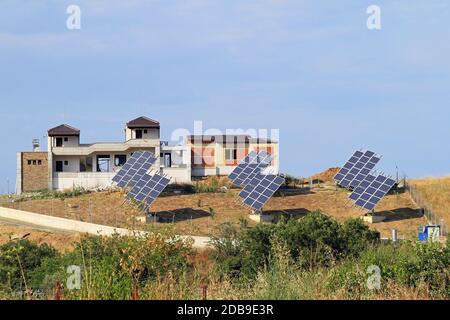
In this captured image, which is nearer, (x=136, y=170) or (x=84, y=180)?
(x=136, y=170)

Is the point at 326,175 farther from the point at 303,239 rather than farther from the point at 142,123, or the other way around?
the point at 303,239

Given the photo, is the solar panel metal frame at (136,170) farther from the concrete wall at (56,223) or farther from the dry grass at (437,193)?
the dry grass at (437,193)

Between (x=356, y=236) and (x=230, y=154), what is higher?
(x=230, y=154)

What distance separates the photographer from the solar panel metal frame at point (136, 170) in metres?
56.8

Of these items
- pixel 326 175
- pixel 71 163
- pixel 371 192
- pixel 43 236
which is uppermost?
pixel 71 163

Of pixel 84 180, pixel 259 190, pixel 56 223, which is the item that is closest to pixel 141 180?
pixel 56 223

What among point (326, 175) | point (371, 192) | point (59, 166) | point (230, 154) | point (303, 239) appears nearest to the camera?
point (303, 239)

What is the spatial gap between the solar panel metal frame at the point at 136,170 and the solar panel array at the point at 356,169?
1242 centimetres

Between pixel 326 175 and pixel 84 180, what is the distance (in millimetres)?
19237

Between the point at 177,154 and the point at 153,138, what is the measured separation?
255 centimetres

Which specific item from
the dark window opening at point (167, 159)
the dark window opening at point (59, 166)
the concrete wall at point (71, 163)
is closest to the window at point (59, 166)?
the dark window opening at point (59, 166)

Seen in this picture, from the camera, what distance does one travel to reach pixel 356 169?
59062 mm

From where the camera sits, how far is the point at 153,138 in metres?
67.8
